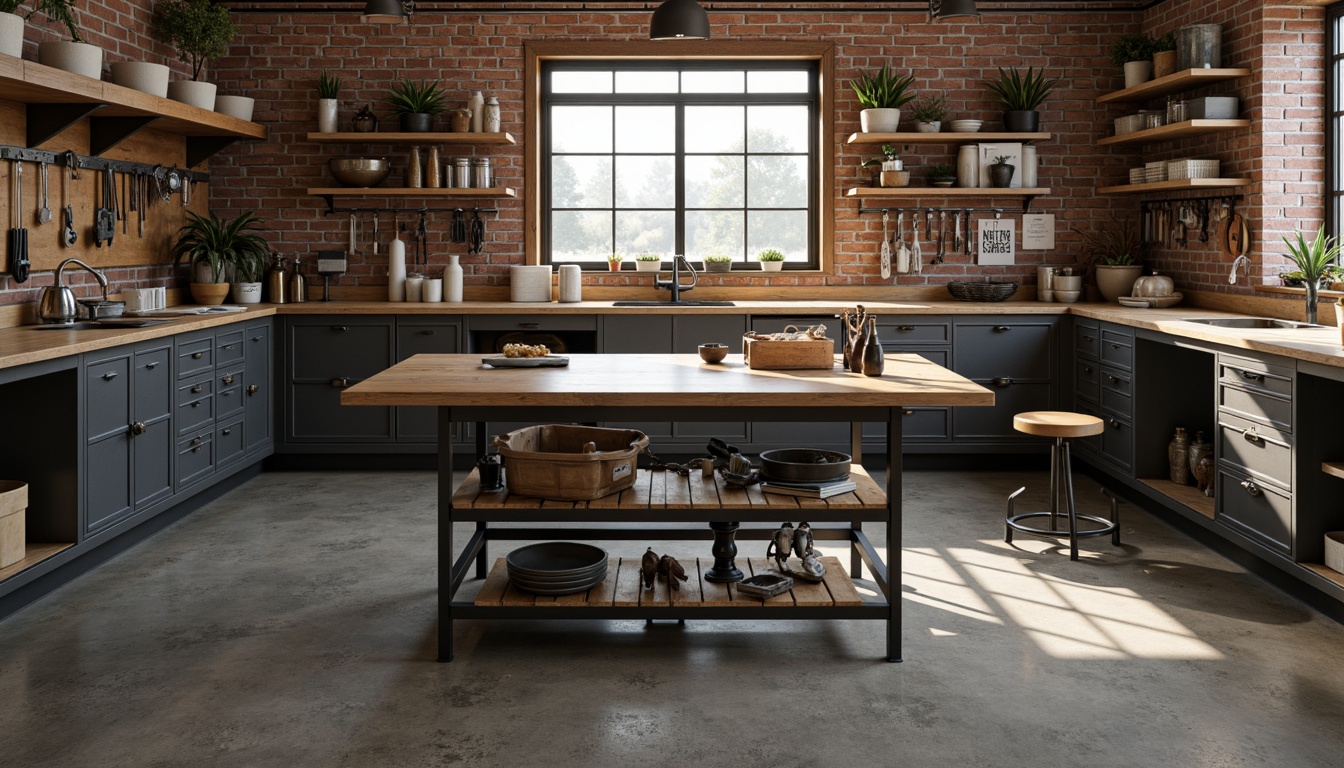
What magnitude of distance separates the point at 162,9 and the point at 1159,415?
5.97m

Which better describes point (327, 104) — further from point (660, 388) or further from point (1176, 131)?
point (1176, 131)

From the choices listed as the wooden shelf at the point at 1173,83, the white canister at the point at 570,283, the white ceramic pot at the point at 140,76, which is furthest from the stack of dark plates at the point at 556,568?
the wooden shelf at the point at 1173,83

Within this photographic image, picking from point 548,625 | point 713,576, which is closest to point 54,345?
point 548,625

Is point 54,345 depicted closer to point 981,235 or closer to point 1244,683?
point 1244,683

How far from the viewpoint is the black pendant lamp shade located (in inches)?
179

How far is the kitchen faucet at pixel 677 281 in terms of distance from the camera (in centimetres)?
747

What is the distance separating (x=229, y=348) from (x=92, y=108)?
4.83ft

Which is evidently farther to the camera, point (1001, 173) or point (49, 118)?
point (1001, 173)

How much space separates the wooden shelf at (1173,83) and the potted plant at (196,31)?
17.4ft

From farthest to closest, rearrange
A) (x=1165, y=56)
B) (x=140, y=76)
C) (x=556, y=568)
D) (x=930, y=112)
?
(x=930, y=112)
(x=1165, y=56)
(x=140, y=76)
(x=556, y=568)

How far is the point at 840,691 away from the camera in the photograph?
355 centimetres

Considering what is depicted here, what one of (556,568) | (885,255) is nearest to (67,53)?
(556,568)

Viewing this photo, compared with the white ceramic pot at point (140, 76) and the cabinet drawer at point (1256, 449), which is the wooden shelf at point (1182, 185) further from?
the white ceramic pot at point (140, 76)

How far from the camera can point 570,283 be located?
7434 mm
